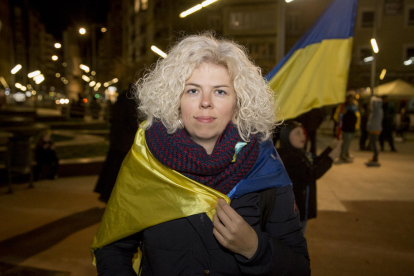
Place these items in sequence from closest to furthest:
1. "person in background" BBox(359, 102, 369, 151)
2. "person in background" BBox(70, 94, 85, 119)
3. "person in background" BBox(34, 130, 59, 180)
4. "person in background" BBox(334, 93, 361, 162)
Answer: "person in background" BBox(34, 130, 59, 180), "person in background" BBox(334, 93, 361, 162), "person in background" BBox(359, 102, 369, 151), "person in background" BBox(70, 94, 85, 119)

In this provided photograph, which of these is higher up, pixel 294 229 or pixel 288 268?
pixel 294 229

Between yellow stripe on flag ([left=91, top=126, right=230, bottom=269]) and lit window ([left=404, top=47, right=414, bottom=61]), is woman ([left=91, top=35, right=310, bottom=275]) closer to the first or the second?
yellow stripe on flag ([left=91, top=126, right=230, bottom=269])

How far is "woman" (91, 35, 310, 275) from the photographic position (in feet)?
4.99

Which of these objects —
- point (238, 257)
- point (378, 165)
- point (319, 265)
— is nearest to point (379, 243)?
point (319, 265)

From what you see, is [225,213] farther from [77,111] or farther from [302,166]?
[77,111]

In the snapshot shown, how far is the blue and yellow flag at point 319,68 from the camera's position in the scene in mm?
3510

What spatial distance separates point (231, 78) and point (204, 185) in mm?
585

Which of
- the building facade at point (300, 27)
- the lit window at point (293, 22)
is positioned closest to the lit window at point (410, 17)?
the building facade at point (300, 27)

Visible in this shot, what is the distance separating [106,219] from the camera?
1726 millimetres

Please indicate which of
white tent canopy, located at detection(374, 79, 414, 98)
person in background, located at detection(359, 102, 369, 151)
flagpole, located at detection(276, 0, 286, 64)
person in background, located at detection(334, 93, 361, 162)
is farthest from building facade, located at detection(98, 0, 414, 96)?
flagpole, located at detection(276, 0, 286, 64)

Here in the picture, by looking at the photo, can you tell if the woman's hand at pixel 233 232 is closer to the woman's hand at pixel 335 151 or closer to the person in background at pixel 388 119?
the woman's hand at pixel 335 151

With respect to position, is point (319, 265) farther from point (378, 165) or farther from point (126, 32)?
point (126, 32)

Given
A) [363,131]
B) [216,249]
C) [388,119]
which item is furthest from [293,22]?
[216,249]

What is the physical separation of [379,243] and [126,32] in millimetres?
83800
